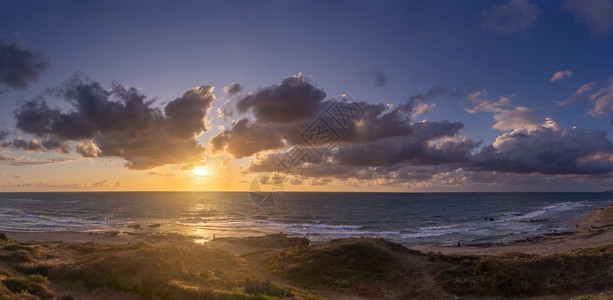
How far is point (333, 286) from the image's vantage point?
2744 centimetres

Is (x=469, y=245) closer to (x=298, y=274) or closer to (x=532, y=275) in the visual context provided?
(x=532, y=275)

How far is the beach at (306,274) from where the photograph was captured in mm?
20875

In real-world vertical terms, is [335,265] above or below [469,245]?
above

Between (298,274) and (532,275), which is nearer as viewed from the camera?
(532,275)

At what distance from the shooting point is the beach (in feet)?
68.5

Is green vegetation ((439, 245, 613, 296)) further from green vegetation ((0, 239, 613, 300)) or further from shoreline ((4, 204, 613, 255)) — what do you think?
shoreline ((4, 204, 613, 255))

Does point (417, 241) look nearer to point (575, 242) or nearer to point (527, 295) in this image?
point (575, 242)

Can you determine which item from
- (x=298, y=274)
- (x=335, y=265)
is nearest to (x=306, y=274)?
(x=298, y=274)

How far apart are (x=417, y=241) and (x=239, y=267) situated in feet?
127

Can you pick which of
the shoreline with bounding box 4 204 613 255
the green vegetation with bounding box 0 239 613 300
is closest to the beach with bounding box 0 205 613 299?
the green vegetation with bounding box 0 239 613 300

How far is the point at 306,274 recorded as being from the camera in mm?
30375

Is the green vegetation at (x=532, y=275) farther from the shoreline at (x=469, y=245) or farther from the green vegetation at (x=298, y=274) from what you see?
the shoreline at (x=469, y=245)

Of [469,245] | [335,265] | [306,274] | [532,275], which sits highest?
[532,275]

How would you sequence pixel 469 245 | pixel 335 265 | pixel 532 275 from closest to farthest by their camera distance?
pixel 532 275, pixel 335 265, pixel 469 245
